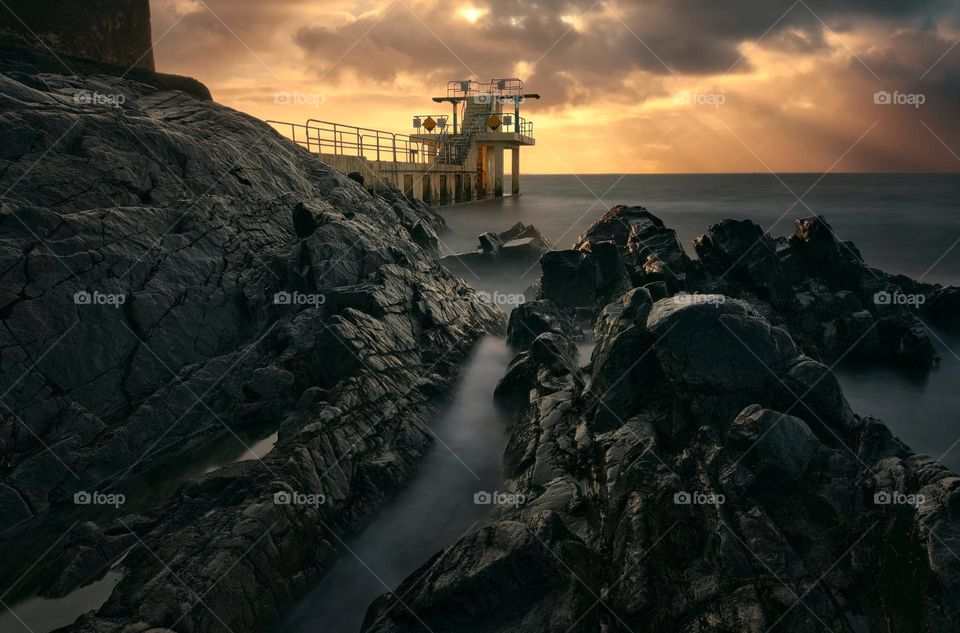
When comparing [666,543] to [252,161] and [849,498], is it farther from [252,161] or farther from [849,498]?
[252,161]

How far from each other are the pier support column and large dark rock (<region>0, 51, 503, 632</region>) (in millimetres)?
44294

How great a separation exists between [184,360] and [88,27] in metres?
12.0

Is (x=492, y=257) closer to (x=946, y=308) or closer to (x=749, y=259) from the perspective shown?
(x=749, y=259)

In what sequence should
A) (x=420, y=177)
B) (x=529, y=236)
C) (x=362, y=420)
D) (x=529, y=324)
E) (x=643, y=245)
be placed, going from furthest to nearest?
1. (x=420, y=177)
2. (x=529, y=236)
3. (x=643, y=245)
4. (x=529, y=324)
5. (x=362, y=420)

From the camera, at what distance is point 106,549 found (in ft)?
19.7

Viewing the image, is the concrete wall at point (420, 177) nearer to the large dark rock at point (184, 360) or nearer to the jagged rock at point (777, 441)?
the large dark rock at point (184, 360)

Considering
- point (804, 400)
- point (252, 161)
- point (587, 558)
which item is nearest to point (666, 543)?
point (587, 558)

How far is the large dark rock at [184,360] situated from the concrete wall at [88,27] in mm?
2369

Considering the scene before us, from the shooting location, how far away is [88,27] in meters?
15.4

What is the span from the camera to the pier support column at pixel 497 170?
185 ft

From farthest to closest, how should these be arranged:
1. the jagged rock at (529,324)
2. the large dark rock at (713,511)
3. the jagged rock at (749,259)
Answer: the jagged rock at (749,259) < the jagged rock at (529,324) < the large dark rock at (713,511)

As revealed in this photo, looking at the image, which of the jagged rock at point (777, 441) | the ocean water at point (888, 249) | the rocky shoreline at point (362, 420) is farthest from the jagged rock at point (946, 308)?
the jagged rock at point (777, 441)

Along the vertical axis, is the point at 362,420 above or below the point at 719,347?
below

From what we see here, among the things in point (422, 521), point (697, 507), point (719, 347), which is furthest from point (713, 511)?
point (422, 521)
